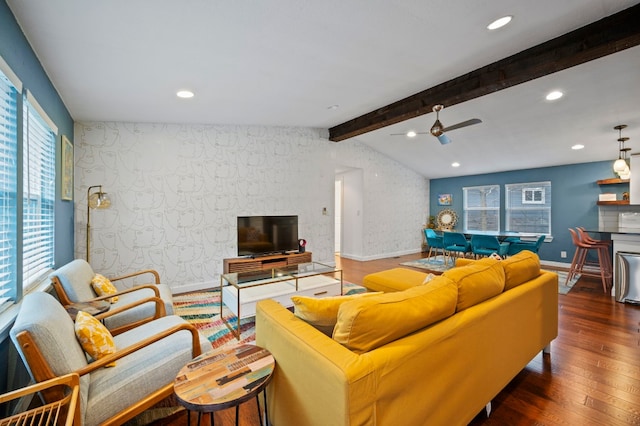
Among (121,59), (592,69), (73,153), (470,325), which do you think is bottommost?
(470,325)

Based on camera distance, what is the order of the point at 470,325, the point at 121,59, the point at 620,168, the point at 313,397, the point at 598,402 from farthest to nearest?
1. the point at 620,168
2. the point at 121,59
3. the point at 598,402
4. the point at 470,325
5. the point at 313,397

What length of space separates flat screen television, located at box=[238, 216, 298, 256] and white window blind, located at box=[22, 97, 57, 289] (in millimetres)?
2256

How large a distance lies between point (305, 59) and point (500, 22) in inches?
63.1

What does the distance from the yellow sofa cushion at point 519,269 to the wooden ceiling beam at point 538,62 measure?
1853 mm

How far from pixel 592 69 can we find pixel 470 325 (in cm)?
341

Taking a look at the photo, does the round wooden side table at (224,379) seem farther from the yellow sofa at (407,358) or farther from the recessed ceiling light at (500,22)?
the recessed ceiling light at (500,22)

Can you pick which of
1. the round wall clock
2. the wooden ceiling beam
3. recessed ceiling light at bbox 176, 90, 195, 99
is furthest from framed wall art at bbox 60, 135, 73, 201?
the round wall clock

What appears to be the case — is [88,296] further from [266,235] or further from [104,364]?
[266,235]

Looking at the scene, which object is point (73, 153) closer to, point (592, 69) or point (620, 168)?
point (592, 69)

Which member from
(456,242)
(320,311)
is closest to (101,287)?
(320,311)

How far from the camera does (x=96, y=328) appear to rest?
167cm

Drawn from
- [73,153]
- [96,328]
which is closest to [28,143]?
[96,328]

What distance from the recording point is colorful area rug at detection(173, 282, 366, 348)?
2832mm

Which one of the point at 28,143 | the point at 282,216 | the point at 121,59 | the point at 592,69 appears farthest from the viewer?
the point at 282,216
